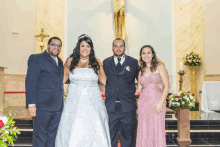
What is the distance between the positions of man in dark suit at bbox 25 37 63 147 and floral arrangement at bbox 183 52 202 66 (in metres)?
6.41

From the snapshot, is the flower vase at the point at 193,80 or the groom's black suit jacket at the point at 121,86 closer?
the groom's black suit jacket at the point at 121,86

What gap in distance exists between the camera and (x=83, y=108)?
2537 mm

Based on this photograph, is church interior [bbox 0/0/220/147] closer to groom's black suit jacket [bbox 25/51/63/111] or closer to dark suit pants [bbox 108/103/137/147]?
groom's black suit jacket [bbox 25/51/63/111]

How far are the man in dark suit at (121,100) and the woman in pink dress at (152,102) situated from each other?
0.47 ft

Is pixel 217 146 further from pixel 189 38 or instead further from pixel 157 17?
pixel 157 17

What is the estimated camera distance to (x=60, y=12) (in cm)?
845

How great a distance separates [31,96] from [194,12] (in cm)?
794

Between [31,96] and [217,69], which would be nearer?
[31,96]

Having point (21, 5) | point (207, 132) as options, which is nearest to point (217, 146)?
point (207, 132)

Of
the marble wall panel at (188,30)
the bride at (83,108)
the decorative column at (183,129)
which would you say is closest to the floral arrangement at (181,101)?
the decorative column at (183,129)

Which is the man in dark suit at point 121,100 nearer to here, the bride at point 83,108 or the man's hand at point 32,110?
the bride at point 83,108

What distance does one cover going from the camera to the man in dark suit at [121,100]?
2.84 meters

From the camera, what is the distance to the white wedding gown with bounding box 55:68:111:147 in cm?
245

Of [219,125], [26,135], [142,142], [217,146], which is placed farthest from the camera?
[219,125]
